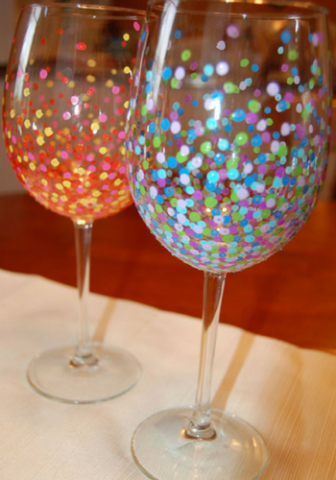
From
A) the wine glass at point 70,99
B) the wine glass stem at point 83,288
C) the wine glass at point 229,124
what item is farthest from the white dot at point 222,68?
the wine glass stem at point 83,288

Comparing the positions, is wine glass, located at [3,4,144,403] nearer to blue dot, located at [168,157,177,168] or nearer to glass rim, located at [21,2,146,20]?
glass rim, located at [21,2,146,20]

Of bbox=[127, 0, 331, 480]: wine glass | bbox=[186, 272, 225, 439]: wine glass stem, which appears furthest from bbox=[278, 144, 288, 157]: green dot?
bbox=[186, 272, 225, 439]: wine glass stem

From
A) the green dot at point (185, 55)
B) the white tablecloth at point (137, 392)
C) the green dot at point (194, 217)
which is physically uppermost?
the green dot at point (185, 55)

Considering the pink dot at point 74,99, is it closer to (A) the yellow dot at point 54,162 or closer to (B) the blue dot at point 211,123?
(A) the yellow dot at point 54,162

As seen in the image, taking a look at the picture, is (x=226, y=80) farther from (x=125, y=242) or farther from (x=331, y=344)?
(x=125, y=242)

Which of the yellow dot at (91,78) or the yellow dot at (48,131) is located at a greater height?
the yellow dot at (91,78)

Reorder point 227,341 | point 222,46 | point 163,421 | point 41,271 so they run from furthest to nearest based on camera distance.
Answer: point 41,271 → point 227,341 → point 163,421 → point 222,46

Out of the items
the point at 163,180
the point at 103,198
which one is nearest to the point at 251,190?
the point at 163,180
